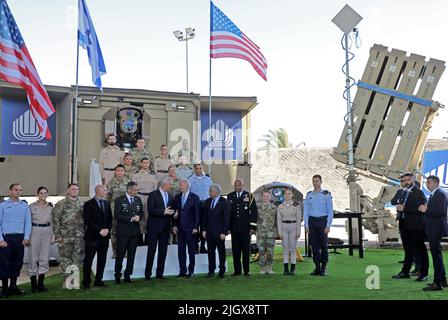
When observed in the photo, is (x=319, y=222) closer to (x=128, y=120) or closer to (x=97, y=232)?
(x=97, y=232)

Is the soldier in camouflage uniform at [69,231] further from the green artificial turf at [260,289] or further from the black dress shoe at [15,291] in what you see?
the black dress shoe at [15,291]

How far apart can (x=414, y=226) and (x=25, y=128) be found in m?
7.41

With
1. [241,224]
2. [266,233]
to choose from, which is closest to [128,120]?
[241,224]

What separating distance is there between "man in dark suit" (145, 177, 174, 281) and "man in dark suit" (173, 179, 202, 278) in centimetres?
19

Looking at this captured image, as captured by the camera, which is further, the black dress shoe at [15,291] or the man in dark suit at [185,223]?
the man in dark suit at [185,223]

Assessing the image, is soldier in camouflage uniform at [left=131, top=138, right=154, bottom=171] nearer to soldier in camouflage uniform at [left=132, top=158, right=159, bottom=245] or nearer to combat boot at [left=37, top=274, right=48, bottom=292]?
soldier in camouflage uniform at [left=132, top=158, right=159, bottom=245]

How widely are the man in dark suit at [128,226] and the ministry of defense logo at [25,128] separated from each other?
3275 millimetres

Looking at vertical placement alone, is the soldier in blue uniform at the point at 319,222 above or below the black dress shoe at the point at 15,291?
above

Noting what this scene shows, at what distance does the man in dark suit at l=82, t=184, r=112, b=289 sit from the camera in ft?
23.8

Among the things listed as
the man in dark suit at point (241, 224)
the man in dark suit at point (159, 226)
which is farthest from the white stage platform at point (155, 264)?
the man in dark suit at point (241, 224)

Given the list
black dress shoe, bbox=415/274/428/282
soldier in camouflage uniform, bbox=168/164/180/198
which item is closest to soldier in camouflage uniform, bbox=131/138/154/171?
soldier in camouflage uniform, bbox=168/164/180/198

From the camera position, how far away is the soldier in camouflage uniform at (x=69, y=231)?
7.30 meters

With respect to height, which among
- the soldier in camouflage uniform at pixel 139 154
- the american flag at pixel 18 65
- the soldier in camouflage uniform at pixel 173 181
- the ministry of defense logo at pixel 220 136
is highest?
the american flag at pixel 18 65
